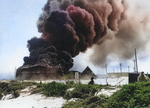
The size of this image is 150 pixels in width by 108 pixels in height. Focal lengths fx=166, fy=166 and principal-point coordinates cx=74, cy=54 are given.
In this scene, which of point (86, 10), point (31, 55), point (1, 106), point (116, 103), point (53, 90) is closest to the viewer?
point (116, 103)

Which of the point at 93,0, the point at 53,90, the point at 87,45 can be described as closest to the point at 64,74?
the point at 87,45

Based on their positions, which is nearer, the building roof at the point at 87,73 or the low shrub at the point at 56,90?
the low shrub at the point at 56,90

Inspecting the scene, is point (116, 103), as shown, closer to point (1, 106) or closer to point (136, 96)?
point (136, 96)

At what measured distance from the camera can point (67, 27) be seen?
34.9m

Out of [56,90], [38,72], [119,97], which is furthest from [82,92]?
[38,72]

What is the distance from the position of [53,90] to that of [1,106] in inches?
125

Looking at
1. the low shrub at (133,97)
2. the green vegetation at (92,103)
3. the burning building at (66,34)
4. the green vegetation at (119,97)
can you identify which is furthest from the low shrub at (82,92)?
the burning building at (66,34)

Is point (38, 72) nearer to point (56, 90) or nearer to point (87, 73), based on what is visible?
point (87, 73)

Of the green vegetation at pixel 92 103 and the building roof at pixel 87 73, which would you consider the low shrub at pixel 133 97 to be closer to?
the green vegetation at pixel 92 103

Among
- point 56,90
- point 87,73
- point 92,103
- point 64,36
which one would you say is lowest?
point 92,103

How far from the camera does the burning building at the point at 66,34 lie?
3488 centimetres

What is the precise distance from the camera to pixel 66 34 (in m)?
35.5

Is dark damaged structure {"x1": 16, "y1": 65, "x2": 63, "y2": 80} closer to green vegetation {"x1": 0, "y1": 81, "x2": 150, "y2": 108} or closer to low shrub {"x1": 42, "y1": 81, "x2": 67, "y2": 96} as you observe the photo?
low shrub {"x1": 42, "y1": 81, "x2": 67, "y2": 96}

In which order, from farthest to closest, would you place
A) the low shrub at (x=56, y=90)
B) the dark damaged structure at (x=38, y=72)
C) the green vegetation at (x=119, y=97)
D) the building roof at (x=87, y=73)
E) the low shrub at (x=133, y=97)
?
1. the building roof at (x=87, y=73)
2. the dark damaged structure at (x=38, y=72)
3. the low shrub at (x=56, y=90)
4. the green vegetation at (x=119, y=97)
5. the low shrub at (x=133, y=97)
